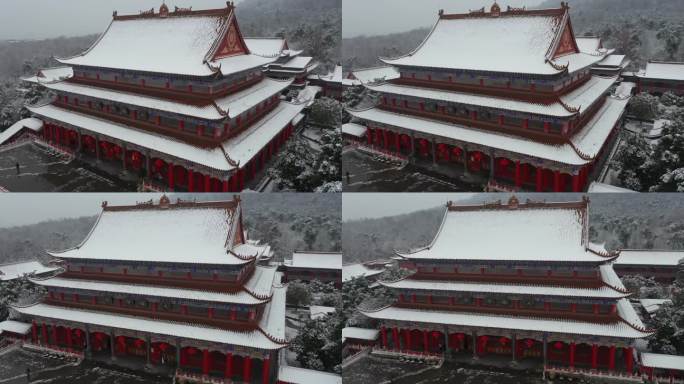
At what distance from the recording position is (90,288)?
22.4 meters

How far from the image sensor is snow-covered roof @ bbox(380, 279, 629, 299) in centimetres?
2059

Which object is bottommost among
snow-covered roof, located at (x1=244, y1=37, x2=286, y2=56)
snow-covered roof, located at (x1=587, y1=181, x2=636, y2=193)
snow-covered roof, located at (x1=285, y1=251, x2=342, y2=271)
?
snow-covered roof, located at (x1=285, y1=251, x2=342, y2=271)

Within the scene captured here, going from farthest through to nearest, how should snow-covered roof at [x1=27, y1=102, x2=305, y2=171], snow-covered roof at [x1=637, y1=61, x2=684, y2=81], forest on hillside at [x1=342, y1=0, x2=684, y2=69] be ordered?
forest on hillside at [x1=342, y1=0, x2=684, y2=69]
snow-covered roof at [x1=637, y1=61, x2=684, y2=81]
snow-covered roof at [x1=27, y1=102, x2=305, y2=171]

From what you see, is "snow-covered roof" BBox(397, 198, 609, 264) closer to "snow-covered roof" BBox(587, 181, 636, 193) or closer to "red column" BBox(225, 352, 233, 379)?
"snow-covered roof" BBox(587, 181, 636, 193)

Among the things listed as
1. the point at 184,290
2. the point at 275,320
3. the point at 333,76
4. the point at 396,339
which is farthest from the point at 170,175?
the point at 333,76

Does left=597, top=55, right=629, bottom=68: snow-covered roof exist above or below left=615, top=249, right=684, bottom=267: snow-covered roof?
above

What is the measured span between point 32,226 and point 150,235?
216 feet

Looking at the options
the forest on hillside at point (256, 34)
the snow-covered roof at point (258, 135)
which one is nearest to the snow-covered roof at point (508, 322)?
the snow-covered roof at point (258, 135)

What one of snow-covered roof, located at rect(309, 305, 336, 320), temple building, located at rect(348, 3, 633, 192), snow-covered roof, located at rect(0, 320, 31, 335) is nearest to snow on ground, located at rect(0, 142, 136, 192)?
snow-covered roof, located at rect(0, 320, 31, 335)

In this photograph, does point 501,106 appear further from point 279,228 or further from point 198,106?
point 279,228

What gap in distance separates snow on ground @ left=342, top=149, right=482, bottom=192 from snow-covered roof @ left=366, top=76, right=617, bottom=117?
13.9 feet

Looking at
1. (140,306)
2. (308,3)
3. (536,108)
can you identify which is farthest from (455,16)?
(308,3)

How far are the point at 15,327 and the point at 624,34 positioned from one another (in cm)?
7127

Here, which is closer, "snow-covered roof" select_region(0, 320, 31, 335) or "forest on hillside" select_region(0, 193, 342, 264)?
"snow-covered roof" select_region(0, 320, 31, 335)
